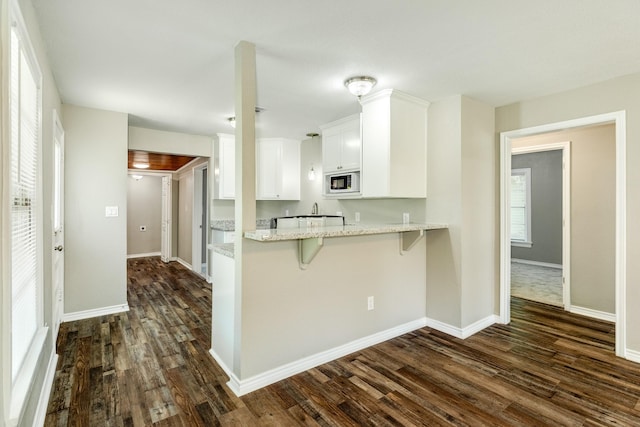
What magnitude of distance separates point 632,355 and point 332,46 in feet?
11.5

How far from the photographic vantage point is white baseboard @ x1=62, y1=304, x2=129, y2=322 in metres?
3.60

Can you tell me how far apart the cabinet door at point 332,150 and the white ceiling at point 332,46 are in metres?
0.84

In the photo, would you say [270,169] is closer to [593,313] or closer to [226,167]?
[226,167]

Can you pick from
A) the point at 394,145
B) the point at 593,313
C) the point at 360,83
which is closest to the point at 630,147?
the point at 394,145

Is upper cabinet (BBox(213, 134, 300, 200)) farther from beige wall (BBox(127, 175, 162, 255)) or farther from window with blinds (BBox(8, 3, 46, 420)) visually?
beige wall (BBox(127, 175, 162, 255))

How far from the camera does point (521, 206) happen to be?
7074 mm

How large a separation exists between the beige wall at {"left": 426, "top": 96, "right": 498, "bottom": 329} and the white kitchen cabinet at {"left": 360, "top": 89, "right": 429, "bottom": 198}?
135 mm

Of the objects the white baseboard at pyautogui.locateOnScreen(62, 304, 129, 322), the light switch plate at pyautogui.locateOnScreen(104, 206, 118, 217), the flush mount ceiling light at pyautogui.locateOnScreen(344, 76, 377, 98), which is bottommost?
the white baseboard at pyautogui.locateOnScreen(62, 304, 129, 322)

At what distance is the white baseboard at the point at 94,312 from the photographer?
142 inches

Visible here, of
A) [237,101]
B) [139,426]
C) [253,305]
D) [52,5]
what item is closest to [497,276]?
[253,305]

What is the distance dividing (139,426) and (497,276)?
3520 millimetres

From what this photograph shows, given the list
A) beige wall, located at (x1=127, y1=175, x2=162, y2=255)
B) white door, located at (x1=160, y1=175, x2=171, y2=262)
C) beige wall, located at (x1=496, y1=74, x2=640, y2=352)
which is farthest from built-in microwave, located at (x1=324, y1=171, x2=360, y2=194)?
beige wall, located at (x1=127, y1=175, x2=162, y2=255)

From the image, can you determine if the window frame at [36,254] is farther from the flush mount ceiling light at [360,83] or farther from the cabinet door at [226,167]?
the cabinet door at [226,167]

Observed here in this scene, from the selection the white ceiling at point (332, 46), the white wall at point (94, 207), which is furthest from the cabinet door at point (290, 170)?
the white wall at point (94, 207)
